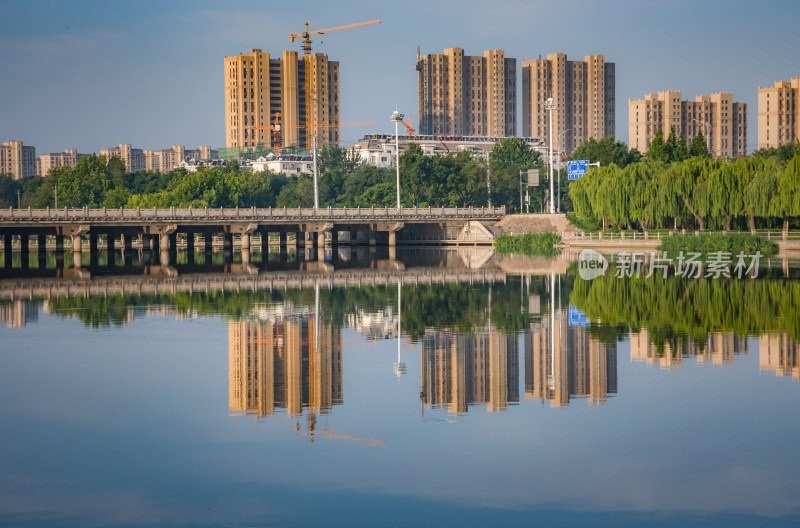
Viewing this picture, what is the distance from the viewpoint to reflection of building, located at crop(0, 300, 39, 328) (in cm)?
3284

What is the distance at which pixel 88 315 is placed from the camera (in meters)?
34.8

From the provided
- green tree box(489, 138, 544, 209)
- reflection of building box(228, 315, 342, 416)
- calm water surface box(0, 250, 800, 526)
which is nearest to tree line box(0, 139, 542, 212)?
green tree box(489, 138, 544, 209)

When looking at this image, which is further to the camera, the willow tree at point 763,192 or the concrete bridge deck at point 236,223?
the concrete bridge deck at point 236,223

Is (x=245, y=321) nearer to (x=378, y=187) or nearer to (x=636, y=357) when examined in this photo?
(x=636, y=357)

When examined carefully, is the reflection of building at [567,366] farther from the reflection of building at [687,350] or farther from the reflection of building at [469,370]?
the reflection of building at [687,350]

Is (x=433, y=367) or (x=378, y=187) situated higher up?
(x=378, y=187)

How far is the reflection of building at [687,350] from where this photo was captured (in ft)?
74.5

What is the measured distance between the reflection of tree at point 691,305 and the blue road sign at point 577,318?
12.6 inches

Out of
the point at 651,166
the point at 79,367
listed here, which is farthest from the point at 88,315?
the point at 651,166

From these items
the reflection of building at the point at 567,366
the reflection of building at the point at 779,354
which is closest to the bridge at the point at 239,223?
the reflection of building at the point at 567,366

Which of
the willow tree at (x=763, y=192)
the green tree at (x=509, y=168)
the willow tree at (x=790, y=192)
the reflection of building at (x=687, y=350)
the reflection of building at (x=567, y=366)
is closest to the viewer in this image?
the reflection of building at (x=567, y=366)

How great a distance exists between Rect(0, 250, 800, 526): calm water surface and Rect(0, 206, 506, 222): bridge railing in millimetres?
52009

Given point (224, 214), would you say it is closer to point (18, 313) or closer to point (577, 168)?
point (577, 168)

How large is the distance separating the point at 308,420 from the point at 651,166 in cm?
6793
